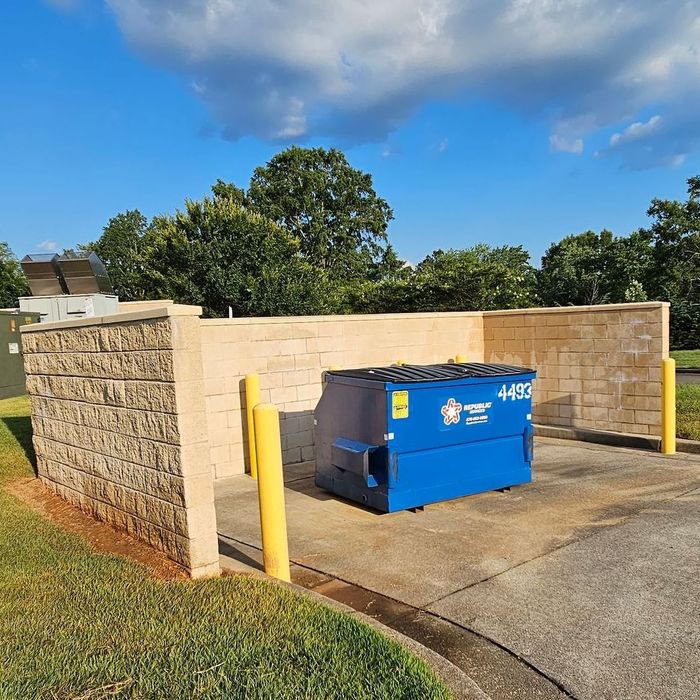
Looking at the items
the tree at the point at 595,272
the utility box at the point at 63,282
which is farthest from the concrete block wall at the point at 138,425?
the tree at the point at 595,272

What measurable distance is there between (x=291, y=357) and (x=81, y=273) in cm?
727

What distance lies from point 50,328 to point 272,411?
3.11 meters

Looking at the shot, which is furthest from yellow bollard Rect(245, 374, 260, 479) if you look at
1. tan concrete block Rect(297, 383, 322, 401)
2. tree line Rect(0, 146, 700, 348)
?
tree line Rect(0, 146, 700, 348)

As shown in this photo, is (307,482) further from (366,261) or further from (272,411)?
(366,261)

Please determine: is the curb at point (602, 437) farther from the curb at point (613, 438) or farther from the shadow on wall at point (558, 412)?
the shadow on wall at point (558, 412)

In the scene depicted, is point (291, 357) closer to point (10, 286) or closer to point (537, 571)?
point (537, 571)

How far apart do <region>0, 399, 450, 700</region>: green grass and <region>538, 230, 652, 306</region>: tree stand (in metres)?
29.4

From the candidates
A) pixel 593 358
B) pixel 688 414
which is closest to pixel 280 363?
pixel 593 358

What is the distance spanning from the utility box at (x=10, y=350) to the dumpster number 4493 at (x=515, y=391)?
1066 centimetres

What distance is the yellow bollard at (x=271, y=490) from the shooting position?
4.28 metres

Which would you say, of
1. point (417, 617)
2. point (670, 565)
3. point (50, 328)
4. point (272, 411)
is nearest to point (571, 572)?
point (670, 565)

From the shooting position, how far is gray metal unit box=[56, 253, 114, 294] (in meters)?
13.3

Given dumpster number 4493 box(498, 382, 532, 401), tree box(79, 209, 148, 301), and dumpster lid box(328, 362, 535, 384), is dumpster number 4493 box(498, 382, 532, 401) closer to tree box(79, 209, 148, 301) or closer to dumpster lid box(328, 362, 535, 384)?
dumpster lid box(328, 362, 535, 384)

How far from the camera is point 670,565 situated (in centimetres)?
458
